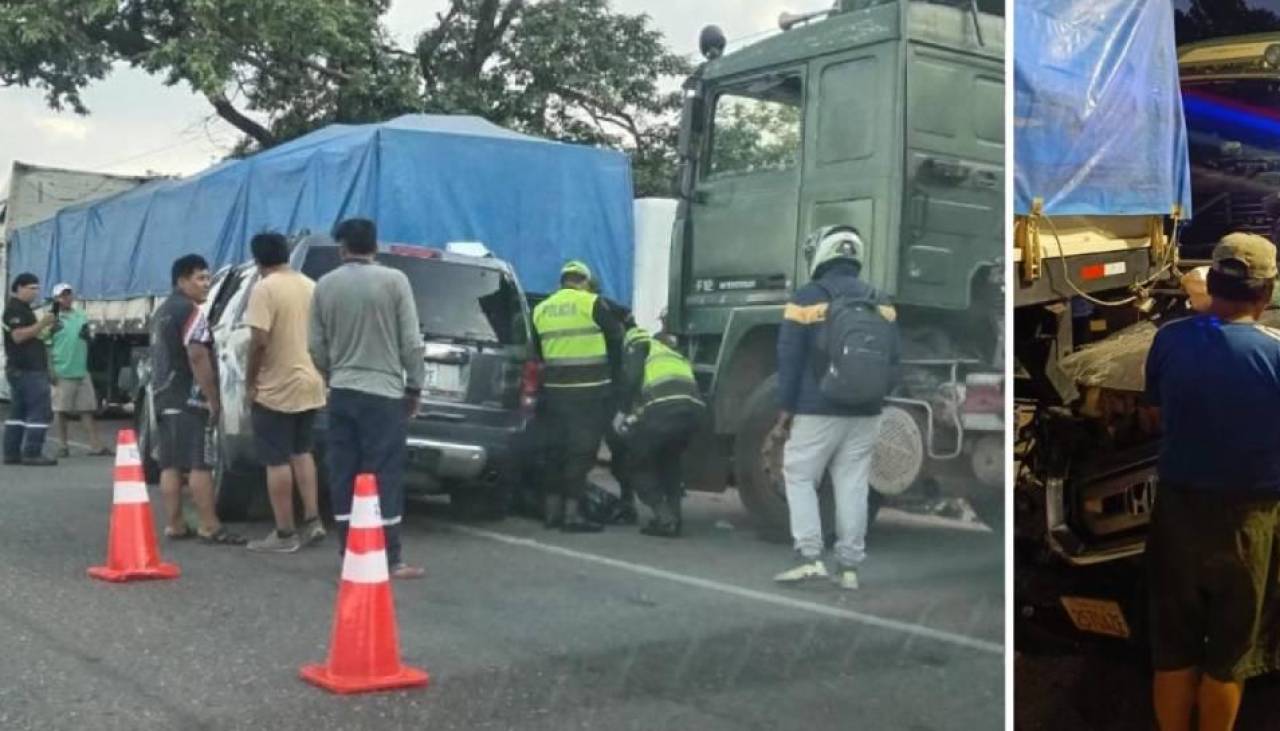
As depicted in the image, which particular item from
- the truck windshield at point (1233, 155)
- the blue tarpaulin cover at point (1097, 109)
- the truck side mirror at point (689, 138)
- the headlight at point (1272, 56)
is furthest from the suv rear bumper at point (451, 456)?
the headlight at point (1272, 56)

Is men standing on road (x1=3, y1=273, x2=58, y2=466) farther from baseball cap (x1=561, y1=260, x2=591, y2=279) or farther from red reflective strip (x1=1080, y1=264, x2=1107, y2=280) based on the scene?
red reflective strip (x1=1080, y1=264, x2=1107, y2=280)

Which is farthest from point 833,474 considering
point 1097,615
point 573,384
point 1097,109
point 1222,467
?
point 1097,615

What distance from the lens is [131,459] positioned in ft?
5.44

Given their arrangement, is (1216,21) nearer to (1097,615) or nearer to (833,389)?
(1097,615)

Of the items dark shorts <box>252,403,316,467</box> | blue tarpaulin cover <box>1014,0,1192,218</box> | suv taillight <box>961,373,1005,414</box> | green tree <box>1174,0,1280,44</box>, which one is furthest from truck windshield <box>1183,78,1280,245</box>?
dark shorts <box>252,403,316,467</box>

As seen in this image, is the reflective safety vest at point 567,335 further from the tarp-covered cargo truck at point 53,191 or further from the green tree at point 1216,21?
the green tree at point 1216,21

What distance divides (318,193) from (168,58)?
8.0 inches

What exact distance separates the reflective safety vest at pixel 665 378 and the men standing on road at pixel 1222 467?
2.42 metres

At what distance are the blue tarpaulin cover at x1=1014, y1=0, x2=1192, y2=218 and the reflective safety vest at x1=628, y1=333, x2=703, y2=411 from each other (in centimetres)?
150


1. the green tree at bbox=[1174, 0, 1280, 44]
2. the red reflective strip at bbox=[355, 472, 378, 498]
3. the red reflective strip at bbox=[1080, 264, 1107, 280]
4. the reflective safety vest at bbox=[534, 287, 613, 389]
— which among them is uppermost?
the green tree at bbox=[1174, 0, 1280, 44]

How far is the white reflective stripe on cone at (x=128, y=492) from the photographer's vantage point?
5.40ft

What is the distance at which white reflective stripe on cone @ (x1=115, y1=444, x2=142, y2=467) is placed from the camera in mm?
1647

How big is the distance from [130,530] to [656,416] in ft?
1.86

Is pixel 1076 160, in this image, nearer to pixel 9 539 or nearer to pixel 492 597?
pixel 492 597
